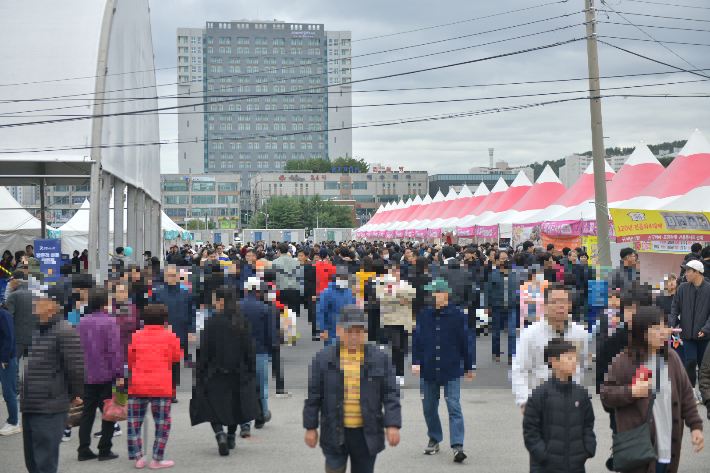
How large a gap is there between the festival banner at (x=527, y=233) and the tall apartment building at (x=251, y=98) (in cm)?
15642

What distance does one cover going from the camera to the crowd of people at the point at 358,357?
4672mm

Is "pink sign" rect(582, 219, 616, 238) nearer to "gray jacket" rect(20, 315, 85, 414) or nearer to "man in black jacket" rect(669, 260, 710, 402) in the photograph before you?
"man in black jacket" rect(669, 260, 710, 402)

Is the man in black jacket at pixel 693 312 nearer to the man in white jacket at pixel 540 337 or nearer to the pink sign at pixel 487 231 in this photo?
the man in white jacket at pixel 540 337

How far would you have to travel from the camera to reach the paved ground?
22.6ft

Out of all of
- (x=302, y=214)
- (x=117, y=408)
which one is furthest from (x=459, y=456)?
(x=302, y=214)

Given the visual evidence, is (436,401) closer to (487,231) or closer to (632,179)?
(632,179)

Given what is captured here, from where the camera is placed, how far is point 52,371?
583 centimetres

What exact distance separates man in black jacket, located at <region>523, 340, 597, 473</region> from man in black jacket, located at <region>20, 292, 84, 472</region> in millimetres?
3796

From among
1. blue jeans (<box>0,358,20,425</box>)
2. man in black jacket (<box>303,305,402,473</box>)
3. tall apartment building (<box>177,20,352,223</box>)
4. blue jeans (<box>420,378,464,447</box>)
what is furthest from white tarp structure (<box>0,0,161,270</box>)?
tall apartment building (<box>177,20,352,223</box>)

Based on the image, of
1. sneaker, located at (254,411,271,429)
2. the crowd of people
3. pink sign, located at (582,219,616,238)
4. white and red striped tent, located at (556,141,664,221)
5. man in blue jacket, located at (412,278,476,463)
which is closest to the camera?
the crowd of people

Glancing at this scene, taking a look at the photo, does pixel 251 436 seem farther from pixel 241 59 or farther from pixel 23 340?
pixel 241 59

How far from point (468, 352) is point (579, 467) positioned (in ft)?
10.1

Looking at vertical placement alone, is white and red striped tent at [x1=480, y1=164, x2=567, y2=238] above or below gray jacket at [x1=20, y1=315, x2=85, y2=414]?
above

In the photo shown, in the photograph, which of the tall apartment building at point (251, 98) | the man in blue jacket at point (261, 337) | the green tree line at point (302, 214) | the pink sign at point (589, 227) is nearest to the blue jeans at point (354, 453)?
the man in blue jacket at point (261, 337)
